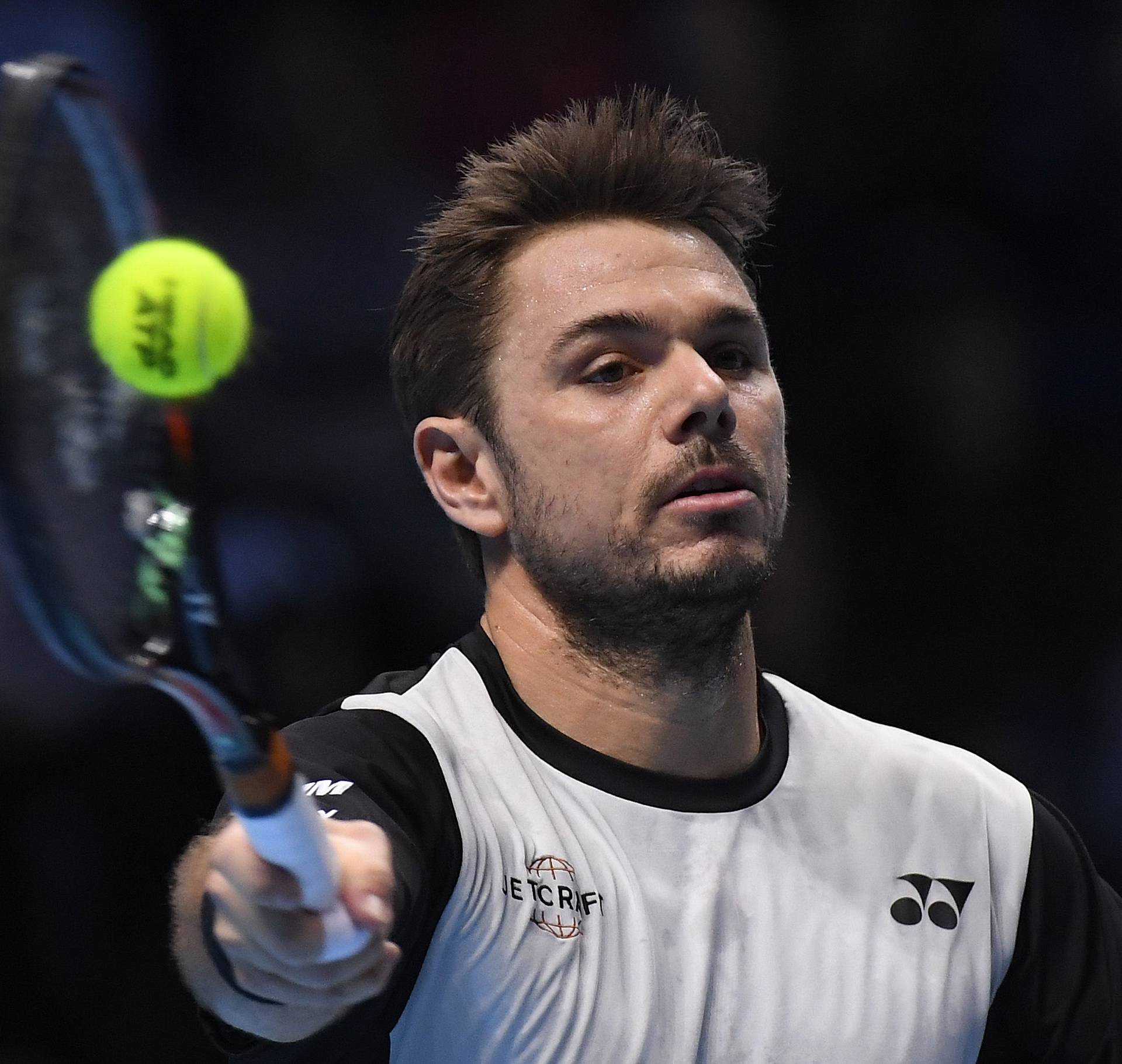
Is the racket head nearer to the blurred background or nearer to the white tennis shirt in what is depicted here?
the white tennis shirt

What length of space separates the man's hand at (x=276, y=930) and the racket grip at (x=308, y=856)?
16 millimetres

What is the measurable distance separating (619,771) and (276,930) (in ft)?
3.88

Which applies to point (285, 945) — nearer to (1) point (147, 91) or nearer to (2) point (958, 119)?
(1) point (147, 91)

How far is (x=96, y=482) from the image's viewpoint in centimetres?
202

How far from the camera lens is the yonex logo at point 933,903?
2.88 metres

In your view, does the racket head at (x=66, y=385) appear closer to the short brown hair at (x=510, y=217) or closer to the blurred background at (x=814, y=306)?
the short brown hair at (x=510, y=217)

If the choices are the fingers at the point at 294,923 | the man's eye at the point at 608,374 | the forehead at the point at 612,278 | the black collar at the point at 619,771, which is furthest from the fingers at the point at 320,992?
the forehead at the point at 612,278

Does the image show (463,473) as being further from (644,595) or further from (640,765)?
(640,765)

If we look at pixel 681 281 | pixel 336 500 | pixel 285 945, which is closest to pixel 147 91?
pixel 336 500

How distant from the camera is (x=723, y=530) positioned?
2.86 metres

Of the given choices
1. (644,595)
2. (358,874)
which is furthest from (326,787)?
(644,595)

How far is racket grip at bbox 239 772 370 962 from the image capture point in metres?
1.73

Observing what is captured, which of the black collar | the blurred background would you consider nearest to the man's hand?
the black collar

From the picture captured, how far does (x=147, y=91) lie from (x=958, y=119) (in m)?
3.19
